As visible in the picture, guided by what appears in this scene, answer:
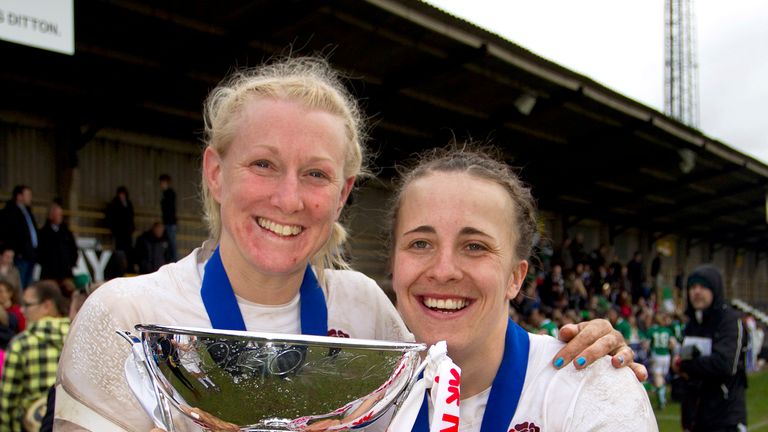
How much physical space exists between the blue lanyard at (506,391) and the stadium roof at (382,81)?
2615mm

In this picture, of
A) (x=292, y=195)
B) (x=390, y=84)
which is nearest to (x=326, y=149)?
(x=292, y=195)

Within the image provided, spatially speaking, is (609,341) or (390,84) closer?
(609,341)

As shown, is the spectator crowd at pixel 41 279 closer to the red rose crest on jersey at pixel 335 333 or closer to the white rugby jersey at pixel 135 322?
the white rugby jersey at pixel 135 322

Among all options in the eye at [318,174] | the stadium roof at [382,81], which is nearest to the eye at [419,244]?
the eye at [318,174]

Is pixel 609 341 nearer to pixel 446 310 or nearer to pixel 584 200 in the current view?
pixel 446 310

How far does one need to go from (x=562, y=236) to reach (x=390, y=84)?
10.0 metres

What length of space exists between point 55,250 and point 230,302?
696 cm

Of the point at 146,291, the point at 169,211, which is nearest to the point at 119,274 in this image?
the point at 169,211

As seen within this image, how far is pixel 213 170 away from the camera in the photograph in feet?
5.59

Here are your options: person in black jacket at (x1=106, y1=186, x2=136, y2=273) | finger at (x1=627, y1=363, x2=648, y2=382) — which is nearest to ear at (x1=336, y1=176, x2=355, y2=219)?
finger at (x1=627, y1=363, x2=648, y2=382)

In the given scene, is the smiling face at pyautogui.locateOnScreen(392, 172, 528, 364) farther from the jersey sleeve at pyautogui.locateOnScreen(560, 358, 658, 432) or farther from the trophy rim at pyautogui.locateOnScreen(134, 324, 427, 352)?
the trophy rim at pyautogui.locateOnScreen(134, 324, 427, 352)

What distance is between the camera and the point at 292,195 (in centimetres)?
153

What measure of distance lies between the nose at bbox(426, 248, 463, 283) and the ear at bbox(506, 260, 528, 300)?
0.73 feet

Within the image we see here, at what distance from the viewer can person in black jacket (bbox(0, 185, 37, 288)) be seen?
750 cm
